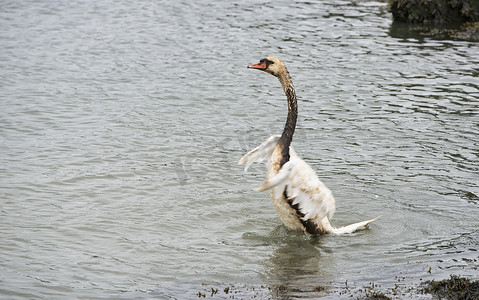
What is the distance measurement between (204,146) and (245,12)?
12635mm

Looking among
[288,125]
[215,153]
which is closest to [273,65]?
[288,125]

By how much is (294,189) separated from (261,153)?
1.32 metres

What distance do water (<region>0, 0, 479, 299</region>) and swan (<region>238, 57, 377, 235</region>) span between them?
0.81 ft

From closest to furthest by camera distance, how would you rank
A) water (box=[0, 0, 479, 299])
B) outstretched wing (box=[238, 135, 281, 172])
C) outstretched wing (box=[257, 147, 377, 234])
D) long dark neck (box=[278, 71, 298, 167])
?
water (box=[0, 0, 479, 299]) < outstretched wing (box=[257, 147, 377, 234]) < long dark neck (box=[278, 71, 298, 167]) < outstretched wing (box=[238, 135, 281, 172])

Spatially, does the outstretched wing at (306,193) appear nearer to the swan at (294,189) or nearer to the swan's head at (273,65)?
the swan at (294,189)

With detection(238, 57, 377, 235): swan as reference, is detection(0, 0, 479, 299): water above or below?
below

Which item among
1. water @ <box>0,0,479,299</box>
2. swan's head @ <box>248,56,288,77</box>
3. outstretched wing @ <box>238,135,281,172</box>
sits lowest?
water @ <box>0,0,479,299</box>

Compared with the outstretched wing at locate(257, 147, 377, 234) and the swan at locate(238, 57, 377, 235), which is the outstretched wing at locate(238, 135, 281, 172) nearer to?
the swan at locate(238, 57, 377, 235)

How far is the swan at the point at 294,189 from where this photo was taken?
881 cm

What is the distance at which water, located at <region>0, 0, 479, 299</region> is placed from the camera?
8.25 m

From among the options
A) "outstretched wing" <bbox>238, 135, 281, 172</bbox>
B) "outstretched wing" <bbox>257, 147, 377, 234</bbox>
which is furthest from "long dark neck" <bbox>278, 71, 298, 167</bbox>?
"outstretched wing" <bbox>238, 135, 281, 172</bbox>

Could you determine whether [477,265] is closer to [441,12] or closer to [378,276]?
[378,276]

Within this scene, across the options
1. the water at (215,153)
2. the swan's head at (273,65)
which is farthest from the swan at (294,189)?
the water at (215,153)

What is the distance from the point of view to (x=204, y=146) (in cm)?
1309
